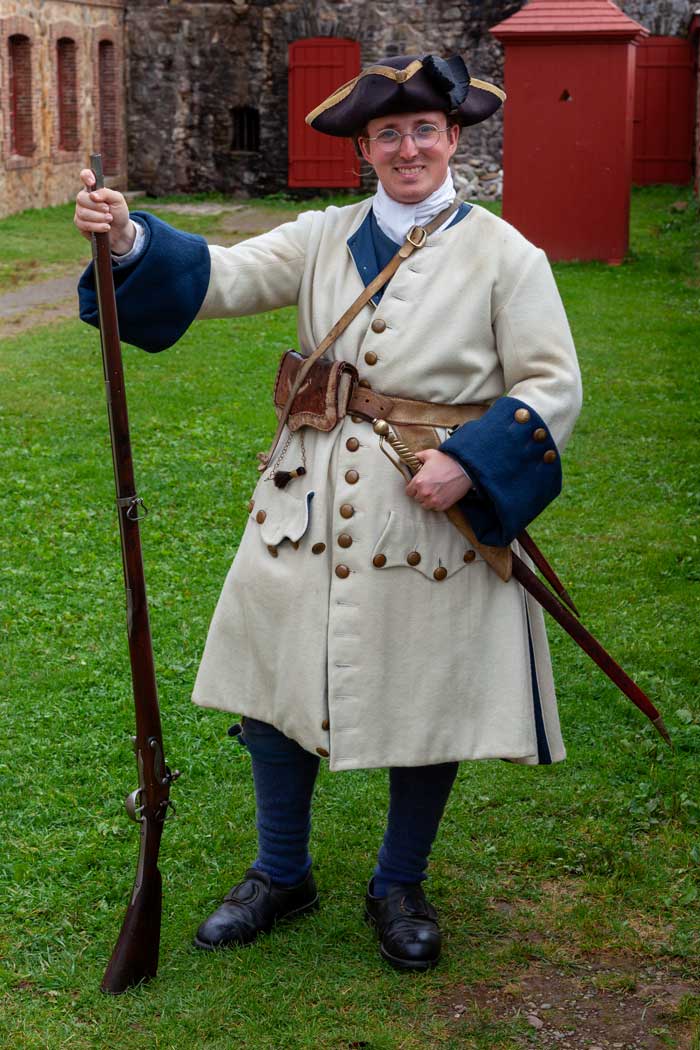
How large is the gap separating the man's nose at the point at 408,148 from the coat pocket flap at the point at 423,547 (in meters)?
0.77

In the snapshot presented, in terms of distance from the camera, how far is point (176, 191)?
76.4ft

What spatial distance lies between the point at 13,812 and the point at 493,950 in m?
1.51

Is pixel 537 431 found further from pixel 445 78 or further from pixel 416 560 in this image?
pixel 445 78

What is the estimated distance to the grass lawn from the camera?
123 inches

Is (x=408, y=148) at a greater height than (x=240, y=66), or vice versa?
(x=240, y=66)

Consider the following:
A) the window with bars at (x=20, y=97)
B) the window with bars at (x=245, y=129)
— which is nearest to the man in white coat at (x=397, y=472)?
the window with bars at (x=20, y=97)

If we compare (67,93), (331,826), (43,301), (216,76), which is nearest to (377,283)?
(331,826)

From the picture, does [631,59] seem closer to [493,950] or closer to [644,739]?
[644,739]

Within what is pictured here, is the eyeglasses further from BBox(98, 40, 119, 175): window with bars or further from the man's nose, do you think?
BBox(98, 40, 119, 175): window with bars

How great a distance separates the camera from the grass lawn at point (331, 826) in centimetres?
312

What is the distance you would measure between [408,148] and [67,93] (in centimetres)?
1904

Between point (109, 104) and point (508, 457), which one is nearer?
point (508, 457)

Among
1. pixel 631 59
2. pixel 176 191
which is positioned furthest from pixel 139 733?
pixel 176 191

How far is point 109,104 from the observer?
72.8 feet
